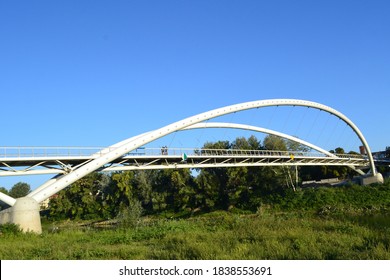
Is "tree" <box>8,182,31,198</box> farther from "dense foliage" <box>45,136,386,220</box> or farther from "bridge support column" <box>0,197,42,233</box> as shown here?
"bridge support column" <box>0,197,42,233</box>

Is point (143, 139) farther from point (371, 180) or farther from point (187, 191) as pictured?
point (371, 180)

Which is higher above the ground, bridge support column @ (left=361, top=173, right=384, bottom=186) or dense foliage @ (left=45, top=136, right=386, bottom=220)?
dense foliage @ (left=45, top=136, right=386, bottom=220)

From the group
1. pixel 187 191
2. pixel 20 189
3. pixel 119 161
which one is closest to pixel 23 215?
pixel 119 161

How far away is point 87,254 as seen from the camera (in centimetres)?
1031

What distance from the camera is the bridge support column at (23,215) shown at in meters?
25.6

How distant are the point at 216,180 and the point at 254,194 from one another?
5746mm

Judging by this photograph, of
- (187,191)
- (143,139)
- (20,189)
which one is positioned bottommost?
(187,191)

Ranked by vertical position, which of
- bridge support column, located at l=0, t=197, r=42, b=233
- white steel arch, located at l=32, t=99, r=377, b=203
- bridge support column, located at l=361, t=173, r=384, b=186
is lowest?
bridge support column, located at l=361, t=173, r=384, b=186

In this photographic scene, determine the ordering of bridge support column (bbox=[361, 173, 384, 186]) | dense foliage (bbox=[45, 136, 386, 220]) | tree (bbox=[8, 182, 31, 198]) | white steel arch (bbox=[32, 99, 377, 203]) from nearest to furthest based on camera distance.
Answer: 1. white steel arch (bbox=[32, 99, 377, 203])
2. dense foliage (bbox=[45, 136, 386, 220])
3. bridge support column (bbox=[361, 173, 384, 186])
4. tree (bbox=[8, 182, 31, 198])

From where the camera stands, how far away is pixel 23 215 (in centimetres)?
2595

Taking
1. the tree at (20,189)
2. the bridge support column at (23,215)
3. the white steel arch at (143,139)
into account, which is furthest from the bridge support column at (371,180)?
the tree at (20,189)

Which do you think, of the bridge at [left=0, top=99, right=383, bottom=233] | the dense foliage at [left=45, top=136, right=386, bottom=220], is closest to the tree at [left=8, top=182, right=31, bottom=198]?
the dense foliage at [left=45, top=136, right=386, bottom=220]

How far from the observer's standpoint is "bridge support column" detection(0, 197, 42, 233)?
1009 inches

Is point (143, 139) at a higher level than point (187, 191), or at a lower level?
higher
